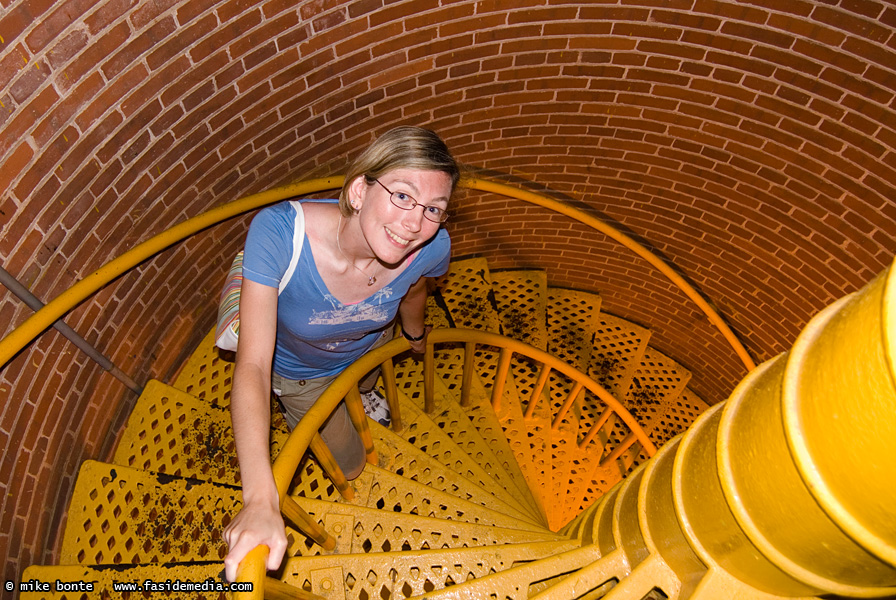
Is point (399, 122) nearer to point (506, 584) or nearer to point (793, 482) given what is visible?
point (506, 584)

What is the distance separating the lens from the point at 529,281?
182 inches

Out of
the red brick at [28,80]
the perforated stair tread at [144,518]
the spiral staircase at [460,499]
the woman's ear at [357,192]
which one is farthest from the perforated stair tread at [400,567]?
the red brick at [28,80]

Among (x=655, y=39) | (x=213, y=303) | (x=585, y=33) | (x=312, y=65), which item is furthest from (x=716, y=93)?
(x=213, y=303)

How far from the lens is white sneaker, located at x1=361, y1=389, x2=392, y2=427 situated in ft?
10.9

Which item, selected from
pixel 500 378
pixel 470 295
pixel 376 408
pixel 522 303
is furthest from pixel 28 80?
pixel 522 303

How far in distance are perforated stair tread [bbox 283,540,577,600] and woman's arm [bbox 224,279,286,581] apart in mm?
772

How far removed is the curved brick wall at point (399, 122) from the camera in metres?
2.11

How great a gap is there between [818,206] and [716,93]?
3.29ft

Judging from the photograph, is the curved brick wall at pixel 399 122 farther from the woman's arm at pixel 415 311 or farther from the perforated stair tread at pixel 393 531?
the perforated stair tread at pixel 393 531

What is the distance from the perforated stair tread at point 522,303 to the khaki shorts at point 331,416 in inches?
67.4

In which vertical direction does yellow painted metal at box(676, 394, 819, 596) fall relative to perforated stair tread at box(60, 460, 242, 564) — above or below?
below

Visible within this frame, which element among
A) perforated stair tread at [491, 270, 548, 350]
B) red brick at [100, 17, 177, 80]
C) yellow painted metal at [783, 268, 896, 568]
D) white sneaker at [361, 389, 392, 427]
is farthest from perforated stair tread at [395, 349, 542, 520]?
yellow painted metal at [783, 268, 896, 568]

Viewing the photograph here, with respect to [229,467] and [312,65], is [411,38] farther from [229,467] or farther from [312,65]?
[229,467]

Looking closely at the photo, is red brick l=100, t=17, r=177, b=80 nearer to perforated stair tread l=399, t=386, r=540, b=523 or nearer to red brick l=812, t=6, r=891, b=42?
perforated stair tread l=399, t=386, r=540, b=523
